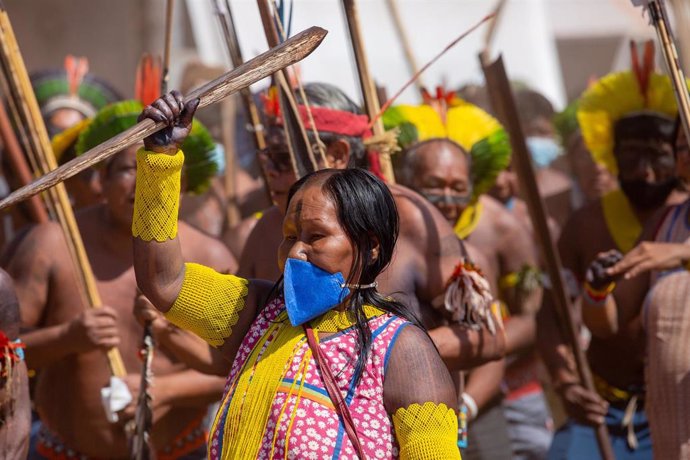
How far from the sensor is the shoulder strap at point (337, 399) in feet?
8.96

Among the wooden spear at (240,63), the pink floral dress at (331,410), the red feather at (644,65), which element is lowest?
the pink floral dress at (331,410)

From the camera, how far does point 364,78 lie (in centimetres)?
441

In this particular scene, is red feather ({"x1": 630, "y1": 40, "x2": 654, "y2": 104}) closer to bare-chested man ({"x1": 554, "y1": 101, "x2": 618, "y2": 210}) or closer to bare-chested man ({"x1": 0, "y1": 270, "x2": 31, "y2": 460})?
bare-chested man ({"x1": 554, "y1": 101, "x2": 618, "y2": 210})

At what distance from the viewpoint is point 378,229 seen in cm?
292

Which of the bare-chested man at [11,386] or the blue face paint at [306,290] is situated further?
the bare-chested man at [11,386]

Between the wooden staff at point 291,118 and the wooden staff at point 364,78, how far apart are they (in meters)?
0.40

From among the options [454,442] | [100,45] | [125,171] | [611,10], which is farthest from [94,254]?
[611,10]

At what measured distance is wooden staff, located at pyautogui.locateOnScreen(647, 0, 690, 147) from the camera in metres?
3.85

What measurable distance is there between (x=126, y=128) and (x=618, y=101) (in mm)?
2146

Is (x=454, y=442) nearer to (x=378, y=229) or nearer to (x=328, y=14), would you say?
(x=378, y=229)

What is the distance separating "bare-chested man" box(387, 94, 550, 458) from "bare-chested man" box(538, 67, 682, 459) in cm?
27

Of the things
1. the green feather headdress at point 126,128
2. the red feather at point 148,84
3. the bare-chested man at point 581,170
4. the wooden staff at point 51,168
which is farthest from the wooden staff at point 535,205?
the wooden staff at point 51,168

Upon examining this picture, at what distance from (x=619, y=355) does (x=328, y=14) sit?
5.78m

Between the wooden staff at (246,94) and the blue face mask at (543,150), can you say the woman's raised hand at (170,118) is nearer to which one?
the wooden staff at (246,94)
